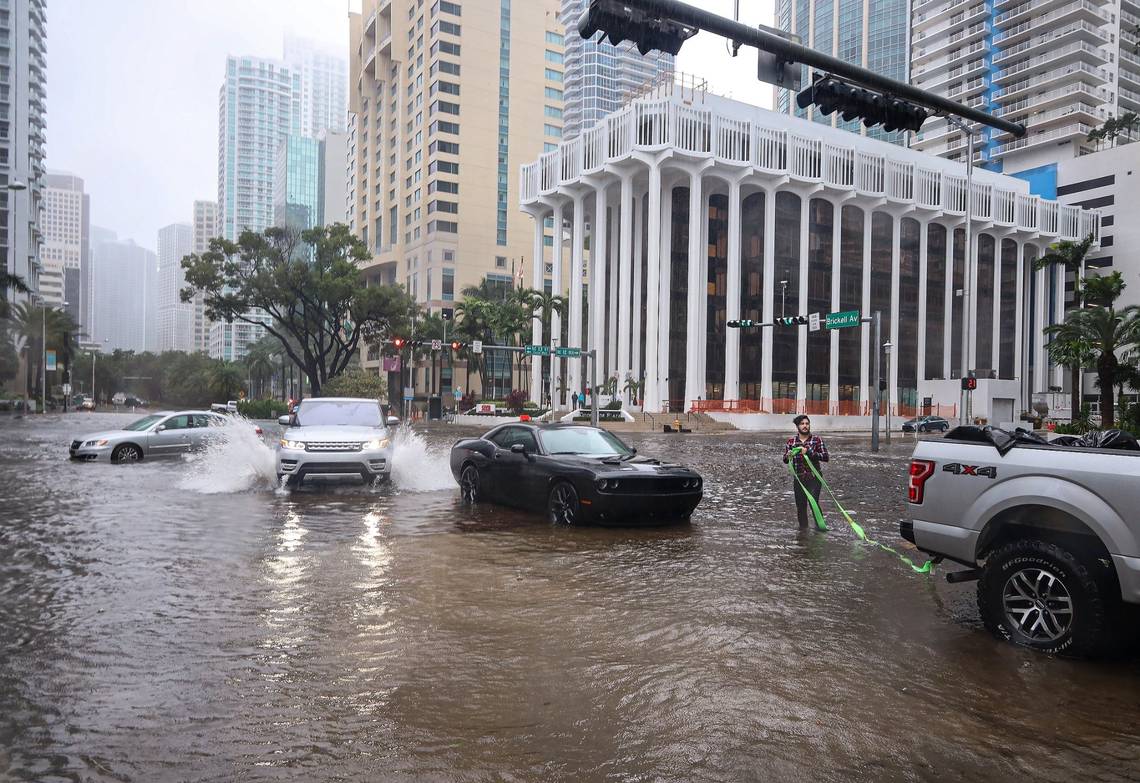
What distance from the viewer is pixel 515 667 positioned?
5.14 m

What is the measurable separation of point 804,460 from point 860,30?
12847cm

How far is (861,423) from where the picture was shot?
65.5 meters

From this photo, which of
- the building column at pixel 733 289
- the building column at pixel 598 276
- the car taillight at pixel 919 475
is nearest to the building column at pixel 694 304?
the building column at pixel 733 289

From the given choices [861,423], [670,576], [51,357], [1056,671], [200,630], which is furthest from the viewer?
[51,357]

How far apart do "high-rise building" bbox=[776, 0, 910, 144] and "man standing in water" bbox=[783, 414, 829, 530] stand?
10884 centimetres

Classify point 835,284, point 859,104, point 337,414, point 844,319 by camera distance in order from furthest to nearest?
point 835,284
point 844,319
point 337,414
point 859,104

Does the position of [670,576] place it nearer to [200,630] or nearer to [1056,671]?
[1056,671]

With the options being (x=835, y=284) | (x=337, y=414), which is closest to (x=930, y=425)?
(x=835, y=284)

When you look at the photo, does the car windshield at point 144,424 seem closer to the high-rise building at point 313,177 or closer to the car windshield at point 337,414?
the car windshield at point 337,414

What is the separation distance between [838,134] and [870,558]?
242ft

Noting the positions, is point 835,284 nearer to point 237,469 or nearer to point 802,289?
point 802,289

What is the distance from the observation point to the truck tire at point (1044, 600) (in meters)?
5.14

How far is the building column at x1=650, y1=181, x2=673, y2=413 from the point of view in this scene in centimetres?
6412

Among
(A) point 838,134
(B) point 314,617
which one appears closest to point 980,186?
(A) point 838,134
